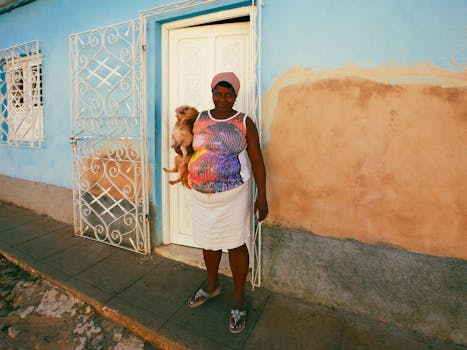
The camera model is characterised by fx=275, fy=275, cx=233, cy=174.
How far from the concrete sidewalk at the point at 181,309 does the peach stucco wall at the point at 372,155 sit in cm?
70

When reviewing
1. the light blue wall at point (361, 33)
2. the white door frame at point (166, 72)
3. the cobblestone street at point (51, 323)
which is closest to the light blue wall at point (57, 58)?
the white door frame at point (166, 72)

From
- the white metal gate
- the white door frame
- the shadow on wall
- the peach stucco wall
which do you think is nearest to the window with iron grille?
the white metal gate

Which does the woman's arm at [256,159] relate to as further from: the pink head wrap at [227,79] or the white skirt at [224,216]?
the pink head wrap at [227,79]

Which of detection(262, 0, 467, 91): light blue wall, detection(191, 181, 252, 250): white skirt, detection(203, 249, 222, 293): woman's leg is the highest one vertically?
detection(262, 0, 467, 91): light blue wall

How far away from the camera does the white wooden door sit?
2811mm

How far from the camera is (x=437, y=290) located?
2051mm

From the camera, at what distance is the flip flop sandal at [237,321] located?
7.04 feet

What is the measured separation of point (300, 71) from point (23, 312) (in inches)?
128

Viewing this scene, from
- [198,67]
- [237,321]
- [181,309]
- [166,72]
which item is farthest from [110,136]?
[237,321]

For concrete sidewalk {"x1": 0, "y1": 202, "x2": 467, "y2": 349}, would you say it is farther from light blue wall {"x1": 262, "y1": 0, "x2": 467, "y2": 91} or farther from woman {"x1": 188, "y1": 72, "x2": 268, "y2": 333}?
light blue wall {"x1": 262, "y1": 0, "x2": 467, "y2": 91}

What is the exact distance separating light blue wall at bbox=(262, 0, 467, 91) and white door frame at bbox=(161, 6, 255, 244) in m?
0.43

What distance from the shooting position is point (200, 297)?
244 centimetres

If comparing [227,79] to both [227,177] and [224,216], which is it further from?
[224,216]

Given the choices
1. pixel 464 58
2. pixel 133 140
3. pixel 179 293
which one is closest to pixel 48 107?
pixel 133 140
